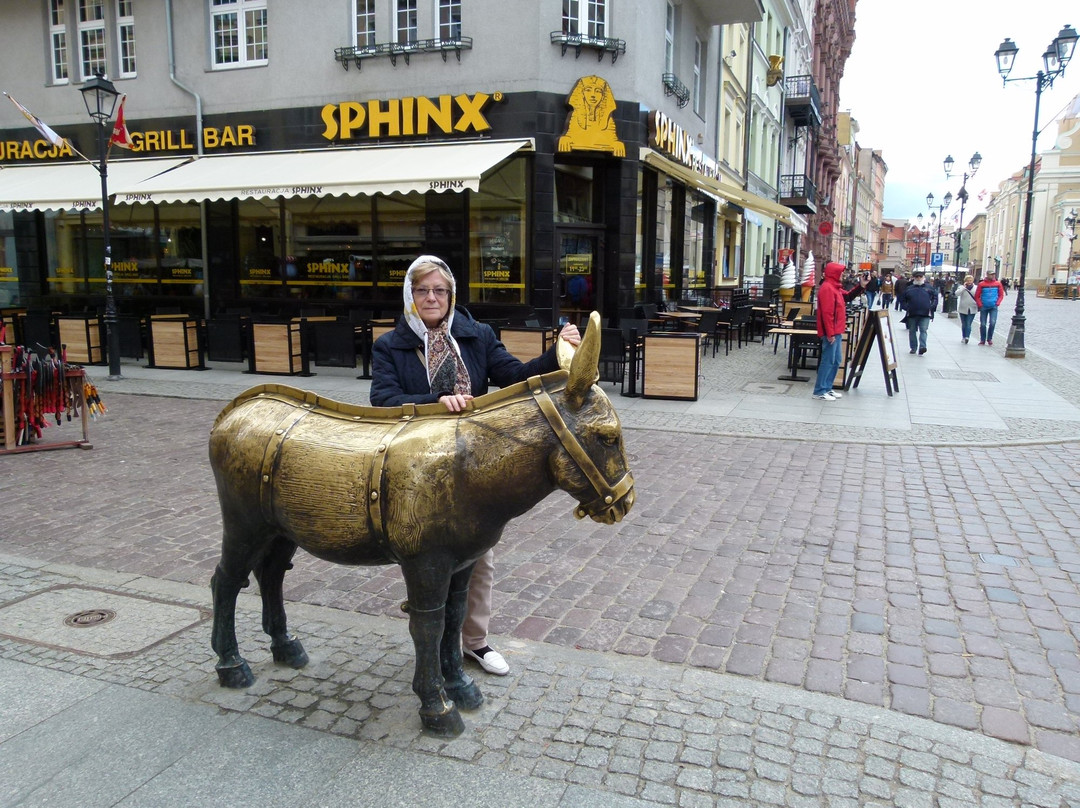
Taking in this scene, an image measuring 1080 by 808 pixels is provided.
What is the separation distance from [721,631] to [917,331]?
1681 centimetres

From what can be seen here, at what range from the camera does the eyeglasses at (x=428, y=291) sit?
3287mm

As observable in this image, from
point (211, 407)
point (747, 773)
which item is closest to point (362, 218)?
point (211, 407)

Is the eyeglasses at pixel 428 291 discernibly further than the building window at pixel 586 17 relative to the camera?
No

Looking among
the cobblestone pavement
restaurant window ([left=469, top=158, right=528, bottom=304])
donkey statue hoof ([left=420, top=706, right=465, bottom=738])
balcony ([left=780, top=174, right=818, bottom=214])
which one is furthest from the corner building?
balcony ([left=780, top=174, right=818, bottom=214])

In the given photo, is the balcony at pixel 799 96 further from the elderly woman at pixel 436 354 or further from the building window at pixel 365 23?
the elderly woman at pixel 436 354

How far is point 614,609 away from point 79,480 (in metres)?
5.49

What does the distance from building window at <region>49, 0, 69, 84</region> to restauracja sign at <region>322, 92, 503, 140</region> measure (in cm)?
733

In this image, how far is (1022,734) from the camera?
321 centimetres

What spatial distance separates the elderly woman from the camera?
10.8ft

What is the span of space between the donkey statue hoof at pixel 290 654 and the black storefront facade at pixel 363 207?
971cm

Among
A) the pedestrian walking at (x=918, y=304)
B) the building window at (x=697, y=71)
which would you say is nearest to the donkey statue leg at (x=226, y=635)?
the pedestrian walking at (x=918, y=304)

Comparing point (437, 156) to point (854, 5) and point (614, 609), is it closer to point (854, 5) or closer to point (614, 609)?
point (614, 609)

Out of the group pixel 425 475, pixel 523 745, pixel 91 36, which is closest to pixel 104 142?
pixel 91 36

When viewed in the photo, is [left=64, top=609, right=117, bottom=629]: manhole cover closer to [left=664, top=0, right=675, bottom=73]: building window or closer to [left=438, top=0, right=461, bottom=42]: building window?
[left=438, top=0, right=461, bottom=42]: building window
